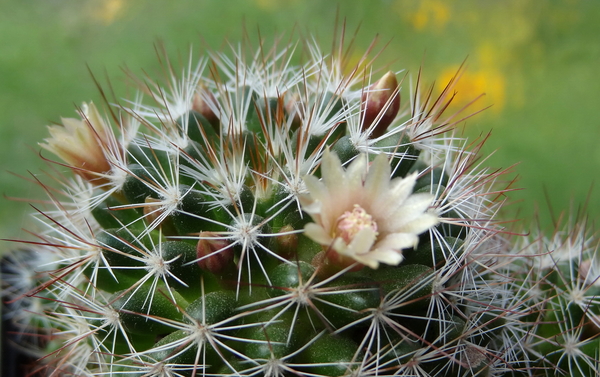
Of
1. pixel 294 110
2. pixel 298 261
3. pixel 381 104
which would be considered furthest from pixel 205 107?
pixel 298 261

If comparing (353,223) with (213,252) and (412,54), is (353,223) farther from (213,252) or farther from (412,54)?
(412,54)

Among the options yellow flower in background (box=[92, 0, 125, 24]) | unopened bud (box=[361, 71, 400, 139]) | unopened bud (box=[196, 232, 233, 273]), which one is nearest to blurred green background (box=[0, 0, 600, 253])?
yellow flower in background (box=[92, 0, 125, 24])

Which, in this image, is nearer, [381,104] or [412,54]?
[381,104]

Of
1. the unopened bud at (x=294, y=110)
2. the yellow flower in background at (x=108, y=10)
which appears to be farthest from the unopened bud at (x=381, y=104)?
the yellow flower in background at (x=108, y=10)

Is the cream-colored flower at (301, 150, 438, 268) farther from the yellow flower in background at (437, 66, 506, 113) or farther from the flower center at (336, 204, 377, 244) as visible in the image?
the yellow flower in background at (437, 66, 506, 113)

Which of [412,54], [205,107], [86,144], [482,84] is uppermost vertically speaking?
[412,54]

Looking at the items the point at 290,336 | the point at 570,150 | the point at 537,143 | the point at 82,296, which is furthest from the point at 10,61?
the point at 570,150

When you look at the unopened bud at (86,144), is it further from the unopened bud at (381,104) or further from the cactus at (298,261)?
the unopened bud at (381,104)
